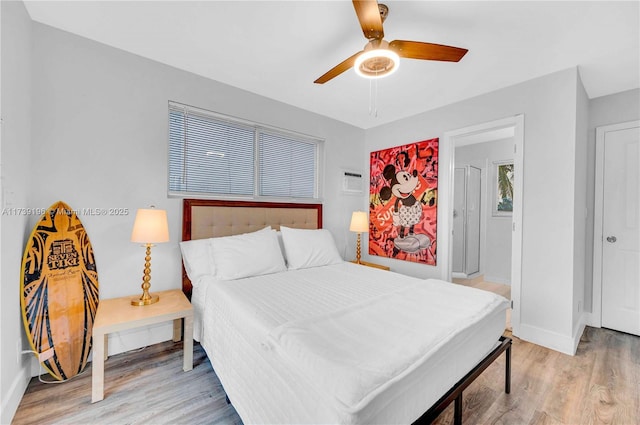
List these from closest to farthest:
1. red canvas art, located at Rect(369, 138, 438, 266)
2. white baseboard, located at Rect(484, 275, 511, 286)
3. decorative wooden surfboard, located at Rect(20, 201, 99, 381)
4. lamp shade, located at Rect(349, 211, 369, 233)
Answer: decorative wooden surfboard, located at Rect(20, 201, 99, 381)
red canvas art, located at Rect(369, 138, 438, 266)
lamp shade, located at Rect(349, 211, 369, 233)
white baseboard, located at Rect(484, 275, 511, 286)

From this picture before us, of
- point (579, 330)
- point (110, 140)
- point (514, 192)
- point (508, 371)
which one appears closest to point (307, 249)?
point (508, 371)

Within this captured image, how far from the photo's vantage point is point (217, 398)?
1.78m

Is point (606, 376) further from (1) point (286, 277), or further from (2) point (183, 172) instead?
(2) point (183, 172)

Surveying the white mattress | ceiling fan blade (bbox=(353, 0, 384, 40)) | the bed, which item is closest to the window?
the bed

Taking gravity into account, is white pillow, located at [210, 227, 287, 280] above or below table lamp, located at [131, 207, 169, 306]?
below

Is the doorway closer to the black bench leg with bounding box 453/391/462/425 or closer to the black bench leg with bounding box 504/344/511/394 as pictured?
the black bench leg with bounding box 504/344/511/394

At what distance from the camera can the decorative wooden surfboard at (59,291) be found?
6.08 feet

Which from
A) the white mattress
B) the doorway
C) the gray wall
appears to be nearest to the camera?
the white mattress

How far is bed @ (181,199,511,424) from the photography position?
101 centimetres

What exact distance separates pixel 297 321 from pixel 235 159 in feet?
7.01

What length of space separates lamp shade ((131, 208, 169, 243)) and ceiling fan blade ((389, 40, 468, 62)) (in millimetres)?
2072

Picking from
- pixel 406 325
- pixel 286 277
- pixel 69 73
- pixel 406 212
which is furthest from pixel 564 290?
pixel 69 73

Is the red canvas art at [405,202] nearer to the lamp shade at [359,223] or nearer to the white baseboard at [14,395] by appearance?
the lamp shade at [359,223]

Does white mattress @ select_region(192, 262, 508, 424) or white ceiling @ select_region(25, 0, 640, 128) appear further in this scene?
white ceiling @ select_region(25, 0, 640, 128)
